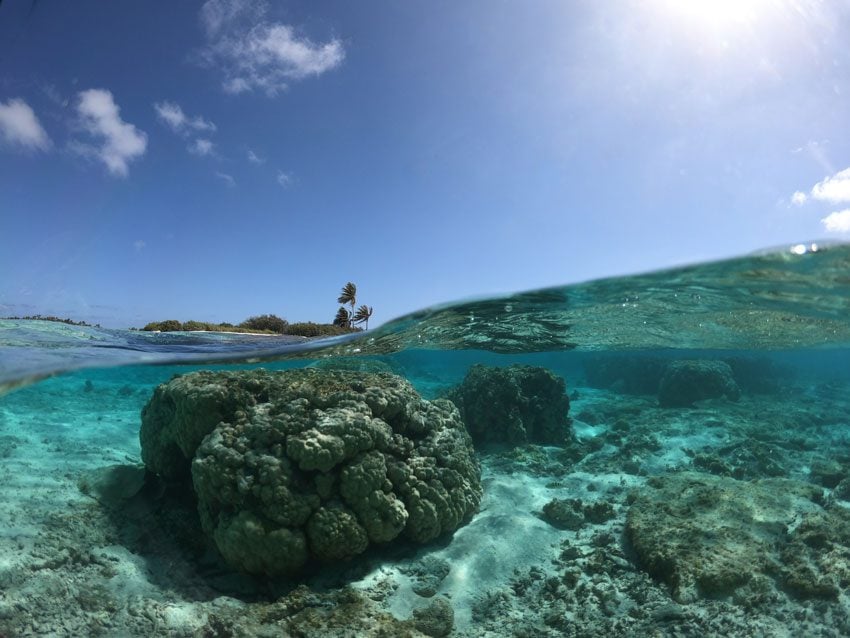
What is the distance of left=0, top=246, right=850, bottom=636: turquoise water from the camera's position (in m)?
5.61

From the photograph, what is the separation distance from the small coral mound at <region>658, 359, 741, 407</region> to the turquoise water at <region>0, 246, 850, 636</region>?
4.11m

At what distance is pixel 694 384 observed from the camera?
66.0ft

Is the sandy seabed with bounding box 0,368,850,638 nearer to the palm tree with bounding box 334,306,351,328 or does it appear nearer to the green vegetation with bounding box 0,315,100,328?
the green vegetation with bounding box 0,315,100,328

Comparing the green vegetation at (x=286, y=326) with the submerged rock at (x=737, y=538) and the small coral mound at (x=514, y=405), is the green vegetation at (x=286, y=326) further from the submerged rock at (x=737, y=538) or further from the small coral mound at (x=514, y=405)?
the submerged rock at (x=737, y=538)

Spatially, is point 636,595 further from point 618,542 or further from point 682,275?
point 682,275

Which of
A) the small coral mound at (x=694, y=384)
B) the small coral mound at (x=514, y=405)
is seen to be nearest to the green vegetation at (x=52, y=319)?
the small coral mound at (x=514, y=405)

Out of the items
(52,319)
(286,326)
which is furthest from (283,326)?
(52,319)

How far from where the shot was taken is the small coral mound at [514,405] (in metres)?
13.0

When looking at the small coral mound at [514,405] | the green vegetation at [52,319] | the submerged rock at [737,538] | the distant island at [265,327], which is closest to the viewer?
the submerged rock at [737,538]

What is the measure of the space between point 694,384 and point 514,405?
11884 millimetres

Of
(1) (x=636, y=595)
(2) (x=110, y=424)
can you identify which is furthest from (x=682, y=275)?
(2) (x=110, y=424)

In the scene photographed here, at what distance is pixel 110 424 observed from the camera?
14.0m

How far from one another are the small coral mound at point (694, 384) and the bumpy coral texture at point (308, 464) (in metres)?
15.9

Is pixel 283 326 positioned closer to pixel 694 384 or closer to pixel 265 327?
pixel 265 327
